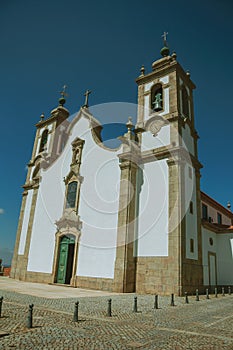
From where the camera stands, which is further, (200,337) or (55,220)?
(55,220)

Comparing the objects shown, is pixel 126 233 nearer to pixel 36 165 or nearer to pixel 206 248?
pixel 206 248

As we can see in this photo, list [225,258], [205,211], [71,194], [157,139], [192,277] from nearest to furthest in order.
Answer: [192,277] → [157,139] → [71,194] → [225,258] → [205,211]

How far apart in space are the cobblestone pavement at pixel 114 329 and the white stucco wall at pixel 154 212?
21.6ft

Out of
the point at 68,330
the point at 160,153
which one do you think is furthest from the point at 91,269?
the point at 68,330

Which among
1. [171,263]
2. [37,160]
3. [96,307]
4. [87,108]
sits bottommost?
[96,307]

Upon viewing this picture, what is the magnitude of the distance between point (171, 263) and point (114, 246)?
3.47m

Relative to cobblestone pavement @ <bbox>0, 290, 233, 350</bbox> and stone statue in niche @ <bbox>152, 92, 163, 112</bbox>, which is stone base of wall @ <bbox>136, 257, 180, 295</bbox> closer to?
cobblestone pavement @ <bbox>0, 290, 233, 350</bbox>

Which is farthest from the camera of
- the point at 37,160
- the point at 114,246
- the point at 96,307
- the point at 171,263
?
the point at 37,160

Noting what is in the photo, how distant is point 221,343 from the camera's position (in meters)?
5.39

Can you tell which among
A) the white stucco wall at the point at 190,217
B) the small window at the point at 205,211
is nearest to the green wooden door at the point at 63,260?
the white stucco wall at the point at 190,217

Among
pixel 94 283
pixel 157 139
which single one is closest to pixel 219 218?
pixel 157 139

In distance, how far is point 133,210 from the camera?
16.7m

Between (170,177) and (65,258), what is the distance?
915 cm

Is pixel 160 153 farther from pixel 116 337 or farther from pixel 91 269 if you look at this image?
pixel 116 337
